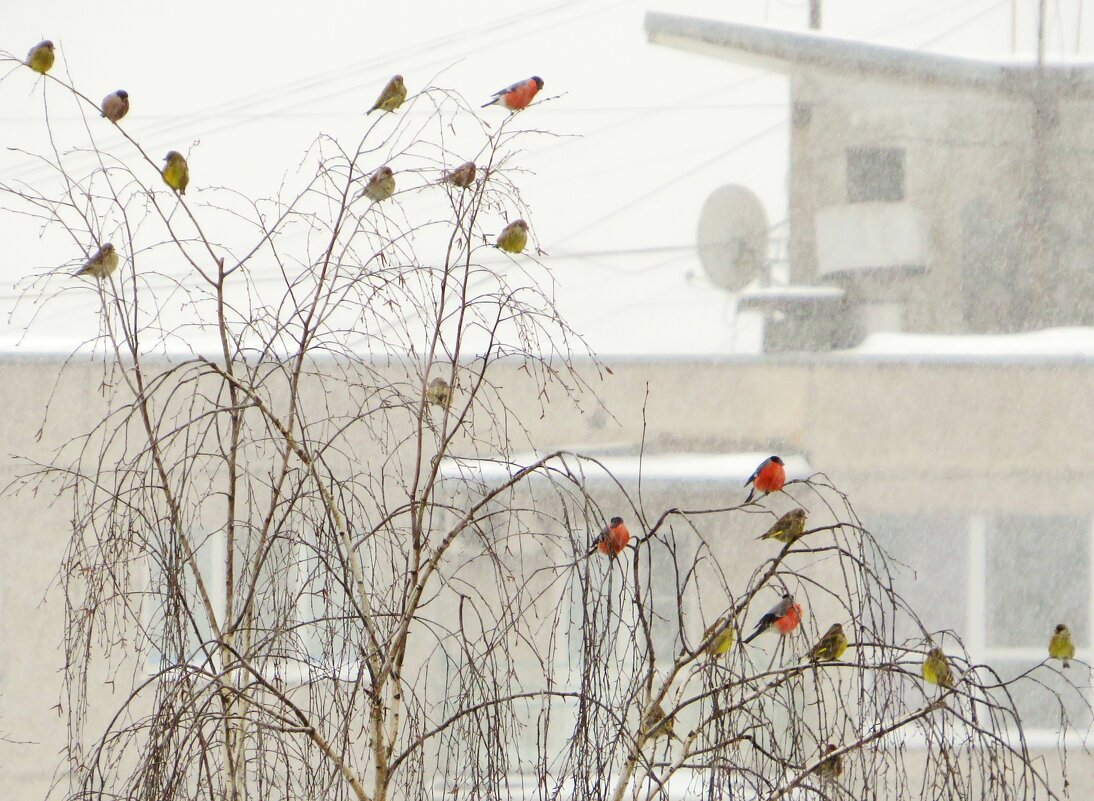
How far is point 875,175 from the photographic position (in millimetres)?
3160

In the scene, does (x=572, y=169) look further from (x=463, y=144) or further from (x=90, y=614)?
(x=90, y=614)

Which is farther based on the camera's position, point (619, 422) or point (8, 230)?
point (8, 230)

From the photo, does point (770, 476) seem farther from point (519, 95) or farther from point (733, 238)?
point (733, 238)

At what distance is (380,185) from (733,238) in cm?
188

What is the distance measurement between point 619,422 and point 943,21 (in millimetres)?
1378

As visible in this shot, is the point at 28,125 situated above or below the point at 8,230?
above

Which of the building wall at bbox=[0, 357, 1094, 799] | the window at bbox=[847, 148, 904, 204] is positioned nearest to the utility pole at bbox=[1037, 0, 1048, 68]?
the window at bbox=[847, 148, 904, 204]

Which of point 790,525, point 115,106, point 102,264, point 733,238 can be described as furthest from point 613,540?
point 733,238

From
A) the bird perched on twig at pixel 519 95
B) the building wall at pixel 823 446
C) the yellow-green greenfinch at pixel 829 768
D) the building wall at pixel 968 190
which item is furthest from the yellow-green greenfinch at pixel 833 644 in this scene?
the building wall at pixel 968 190

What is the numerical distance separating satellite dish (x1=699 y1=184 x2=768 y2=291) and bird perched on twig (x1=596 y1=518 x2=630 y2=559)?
1.80m

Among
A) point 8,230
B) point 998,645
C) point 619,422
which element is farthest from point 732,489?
point 8,230

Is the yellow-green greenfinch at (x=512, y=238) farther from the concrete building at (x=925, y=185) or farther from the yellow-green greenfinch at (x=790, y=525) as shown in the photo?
the concrete building at (x=925, y=185)

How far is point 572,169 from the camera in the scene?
3.29 metres

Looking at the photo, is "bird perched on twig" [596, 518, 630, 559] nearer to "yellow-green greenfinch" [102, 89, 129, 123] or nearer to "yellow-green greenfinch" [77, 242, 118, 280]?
"yellow-green greenfinch" [77, 242, 118, 280]
